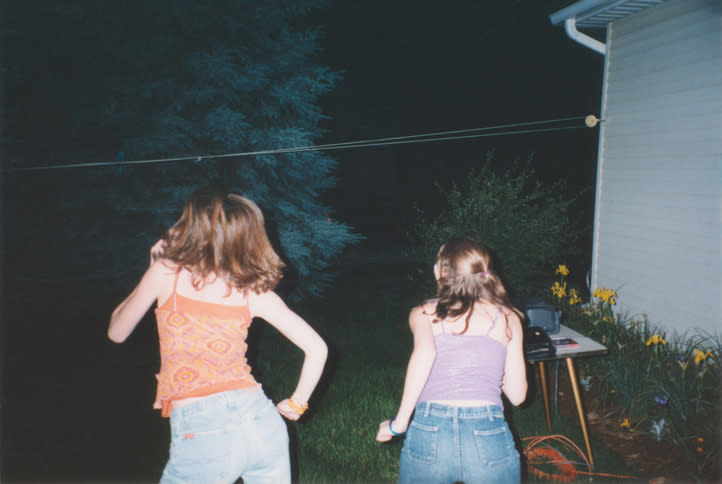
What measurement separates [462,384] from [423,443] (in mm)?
308

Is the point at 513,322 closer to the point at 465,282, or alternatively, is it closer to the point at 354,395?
the point at 465,282

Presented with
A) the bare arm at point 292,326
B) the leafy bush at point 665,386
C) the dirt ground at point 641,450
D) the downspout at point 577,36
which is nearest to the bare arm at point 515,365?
the bare arm at point 292,326

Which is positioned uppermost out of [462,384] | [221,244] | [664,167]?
[664,167]

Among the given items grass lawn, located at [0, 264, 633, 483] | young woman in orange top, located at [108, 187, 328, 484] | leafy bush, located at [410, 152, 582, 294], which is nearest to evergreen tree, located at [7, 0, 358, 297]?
grass lawn, located at [0, 264, 633, 483]

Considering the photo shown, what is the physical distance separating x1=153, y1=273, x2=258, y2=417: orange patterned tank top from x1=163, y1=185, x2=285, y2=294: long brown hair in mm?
106

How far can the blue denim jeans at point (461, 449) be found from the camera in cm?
195

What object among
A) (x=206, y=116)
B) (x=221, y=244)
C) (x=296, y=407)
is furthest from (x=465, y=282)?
(x=206, y=116)

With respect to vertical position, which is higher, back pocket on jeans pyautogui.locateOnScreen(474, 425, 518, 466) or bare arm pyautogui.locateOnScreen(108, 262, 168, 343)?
Answer: bare arm pyautogui.locateOnScreen(108, 262, 168, 343)

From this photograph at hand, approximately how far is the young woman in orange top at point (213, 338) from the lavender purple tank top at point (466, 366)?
563 mm

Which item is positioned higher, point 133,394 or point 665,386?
point 665,386

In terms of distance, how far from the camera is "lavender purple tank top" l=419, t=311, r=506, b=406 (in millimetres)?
2020

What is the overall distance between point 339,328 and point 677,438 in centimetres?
481

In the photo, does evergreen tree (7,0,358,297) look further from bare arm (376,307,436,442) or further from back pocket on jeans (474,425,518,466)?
back pocket on jeans (474,425,518,466)

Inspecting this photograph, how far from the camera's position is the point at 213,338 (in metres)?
1.79
